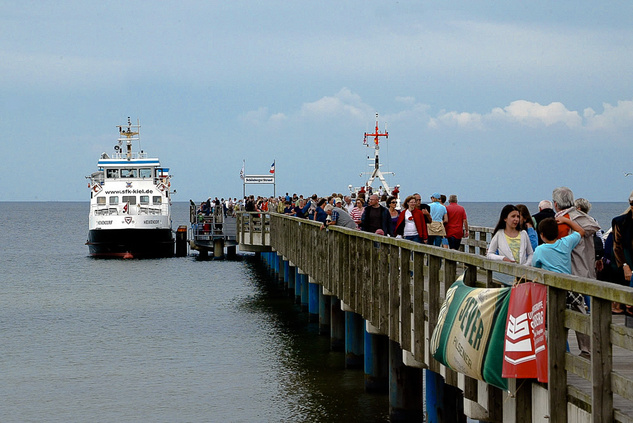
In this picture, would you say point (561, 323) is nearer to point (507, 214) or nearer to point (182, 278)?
point (507, 214)

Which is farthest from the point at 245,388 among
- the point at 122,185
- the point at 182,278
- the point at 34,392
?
the point at 122,185

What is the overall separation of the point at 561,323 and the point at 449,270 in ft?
8.81

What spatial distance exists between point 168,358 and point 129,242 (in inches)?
1165

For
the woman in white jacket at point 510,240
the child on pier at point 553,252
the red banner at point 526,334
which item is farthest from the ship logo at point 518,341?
the woman in white jacket at point 510,240

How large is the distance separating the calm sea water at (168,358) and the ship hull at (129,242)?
34.6 ft

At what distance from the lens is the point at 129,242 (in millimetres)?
48969

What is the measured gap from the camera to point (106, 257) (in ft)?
168

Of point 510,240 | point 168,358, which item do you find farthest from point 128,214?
point 510,240

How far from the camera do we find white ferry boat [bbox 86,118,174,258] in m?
48.5

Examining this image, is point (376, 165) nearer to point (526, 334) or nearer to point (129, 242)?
point (129, 242)

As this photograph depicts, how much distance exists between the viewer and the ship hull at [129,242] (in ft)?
160

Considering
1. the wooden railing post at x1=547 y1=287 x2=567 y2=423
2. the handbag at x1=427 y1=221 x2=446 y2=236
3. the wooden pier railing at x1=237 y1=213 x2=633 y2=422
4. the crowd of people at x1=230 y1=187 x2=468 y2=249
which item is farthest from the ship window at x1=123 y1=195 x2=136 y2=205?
the wooden railing post at x1=547 y1=287 x2=567 y2=423

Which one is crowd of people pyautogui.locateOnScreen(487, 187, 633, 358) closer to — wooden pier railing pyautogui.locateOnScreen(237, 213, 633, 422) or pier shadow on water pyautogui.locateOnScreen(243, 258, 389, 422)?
wooden pier railing pyautogui.locateOnScreen(237, 213, 633, 422)

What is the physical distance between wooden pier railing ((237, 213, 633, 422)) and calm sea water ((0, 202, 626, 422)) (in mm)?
2055
